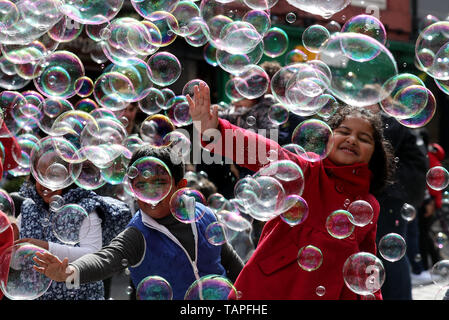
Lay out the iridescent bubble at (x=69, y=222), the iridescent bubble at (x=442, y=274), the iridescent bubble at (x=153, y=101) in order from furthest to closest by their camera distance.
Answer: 1. the iridescent bubble at (x=153, y=101)
2. the iridescent bubble at (x=442, y=274)
3. the iridescent bubble at (x=69, y=222)

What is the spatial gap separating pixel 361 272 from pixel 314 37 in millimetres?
1703

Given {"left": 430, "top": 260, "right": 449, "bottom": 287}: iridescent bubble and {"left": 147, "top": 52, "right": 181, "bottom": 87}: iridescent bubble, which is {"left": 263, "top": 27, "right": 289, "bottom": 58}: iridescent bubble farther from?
{"left": 430, "top": 260, "right": 449, "bottom": 287}: iridescent bubble

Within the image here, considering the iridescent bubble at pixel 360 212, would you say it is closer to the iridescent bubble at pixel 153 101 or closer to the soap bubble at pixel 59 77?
the iridescent bubble at pixel 153 101

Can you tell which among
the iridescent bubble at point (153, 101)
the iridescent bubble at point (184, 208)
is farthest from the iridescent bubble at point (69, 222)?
the iridescent bubble at point (153, 101)

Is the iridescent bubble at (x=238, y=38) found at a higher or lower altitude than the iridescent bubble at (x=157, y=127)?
higher

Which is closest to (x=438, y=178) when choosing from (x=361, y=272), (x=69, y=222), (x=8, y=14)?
(x=361, y=272)

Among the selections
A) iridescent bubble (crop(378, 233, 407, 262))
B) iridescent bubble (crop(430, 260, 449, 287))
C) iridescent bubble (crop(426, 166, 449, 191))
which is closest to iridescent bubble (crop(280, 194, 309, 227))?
iridescent bubble (crop(378, 233, 407, 262))

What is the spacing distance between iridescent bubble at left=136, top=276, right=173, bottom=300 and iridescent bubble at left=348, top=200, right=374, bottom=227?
0.84 meters

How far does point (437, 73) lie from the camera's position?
3.59m

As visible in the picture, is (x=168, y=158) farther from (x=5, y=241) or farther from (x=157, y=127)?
(x=157, y=127)

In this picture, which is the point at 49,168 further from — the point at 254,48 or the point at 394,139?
the point at 394,139

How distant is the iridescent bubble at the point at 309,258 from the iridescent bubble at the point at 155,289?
590 millimetres

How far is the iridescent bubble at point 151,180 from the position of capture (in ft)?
10.2

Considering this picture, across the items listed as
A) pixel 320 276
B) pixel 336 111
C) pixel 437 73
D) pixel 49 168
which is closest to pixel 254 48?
pixel 336 111
